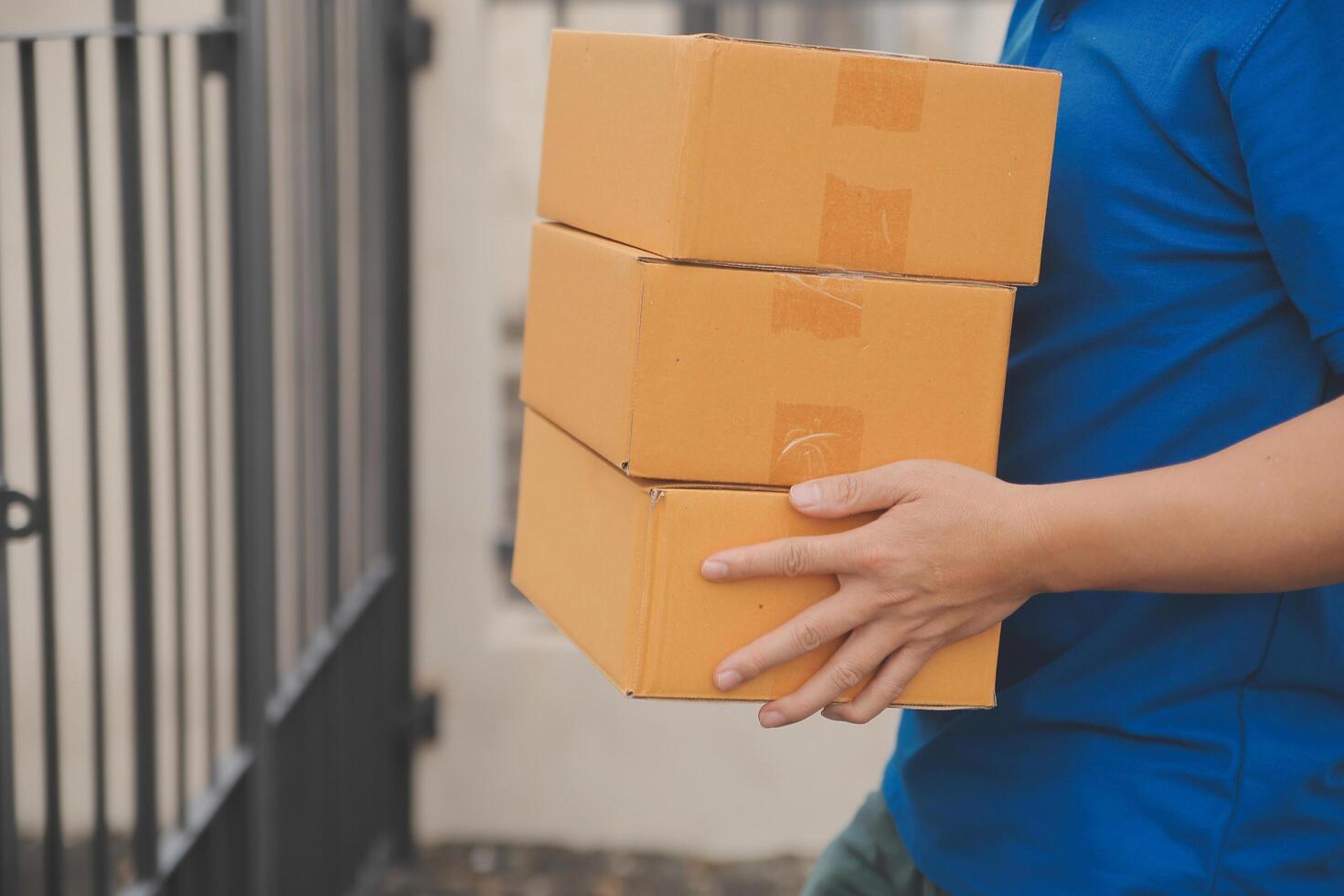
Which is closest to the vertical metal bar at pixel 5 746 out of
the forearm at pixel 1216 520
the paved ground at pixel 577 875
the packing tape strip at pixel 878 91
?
the packing tape strip at pixel 878 91

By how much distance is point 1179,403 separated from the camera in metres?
1.01

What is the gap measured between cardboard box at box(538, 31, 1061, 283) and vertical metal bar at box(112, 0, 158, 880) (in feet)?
2.61

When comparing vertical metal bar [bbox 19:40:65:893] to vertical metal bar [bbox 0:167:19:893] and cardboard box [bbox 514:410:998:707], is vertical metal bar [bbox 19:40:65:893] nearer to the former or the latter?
vertical metal bar [bbox 0:167:19:893]

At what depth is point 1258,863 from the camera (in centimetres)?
100

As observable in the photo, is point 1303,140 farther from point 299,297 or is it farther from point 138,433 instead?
point 299,297

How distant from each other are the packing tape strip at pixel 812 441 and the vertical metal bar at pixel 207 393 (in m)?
1.11

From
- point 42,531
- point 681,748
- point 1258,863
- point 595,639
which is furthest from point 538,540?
point 681,748

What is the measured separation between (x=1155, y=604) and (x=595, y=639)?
16.4 inches

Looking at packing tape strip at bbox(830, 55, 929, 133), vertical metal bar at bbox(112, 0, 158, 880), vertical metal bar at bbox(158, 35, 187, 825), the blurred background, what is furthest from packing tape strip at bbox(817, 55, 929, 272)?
the blurred background

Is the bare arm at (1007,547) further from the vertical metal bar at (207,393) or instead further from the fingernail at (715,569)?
the vertical metal bar at (207,393)

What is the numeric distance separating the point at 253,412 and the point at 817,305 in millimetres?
1196

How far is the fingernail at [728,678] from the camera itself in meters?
1.01

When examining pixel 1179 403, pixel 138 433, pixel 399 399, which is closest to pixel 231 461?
pixel 138 433

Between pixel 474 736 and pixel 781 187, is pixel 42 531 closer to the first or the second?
pixel 781 187
